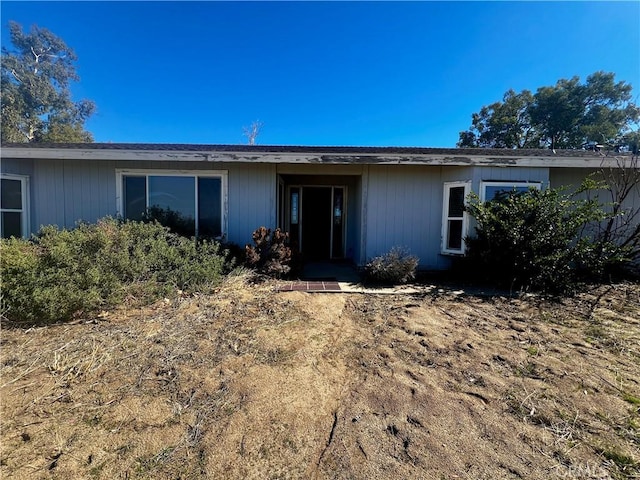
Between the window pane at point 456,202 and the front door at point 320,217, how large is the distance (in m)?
2.96

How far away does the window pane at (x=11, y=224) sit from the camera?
604cm

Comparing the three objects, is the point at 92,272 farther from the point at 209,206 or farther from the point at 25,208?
the point at 25,208

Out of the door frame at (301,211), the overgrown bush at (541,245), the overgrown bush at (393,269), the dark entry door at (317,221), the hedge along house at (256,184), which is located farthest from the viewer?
the dark entry door at (317,221)

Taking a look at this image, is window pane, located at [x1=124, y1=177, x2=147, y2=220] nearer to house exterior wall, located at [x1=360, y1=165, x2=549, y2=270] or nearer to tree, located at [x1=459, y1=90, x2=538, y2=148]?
house exterior wall, located at [x1=360, y1=165, x2=549, y2=270]

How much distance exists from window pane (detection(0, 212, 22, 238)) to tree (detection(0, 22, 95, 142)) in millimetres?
19702

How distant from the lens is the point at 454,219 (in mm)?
6371

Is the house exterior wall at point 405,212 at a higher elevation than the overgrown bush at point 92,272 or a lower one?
higher

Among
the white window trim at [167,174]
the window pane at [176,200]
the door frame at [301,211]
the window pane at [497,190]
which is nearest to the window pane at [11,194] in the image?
the white window trim at [167,174]

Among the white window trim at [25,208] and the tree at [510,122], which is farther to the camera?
the tree at [510,122]

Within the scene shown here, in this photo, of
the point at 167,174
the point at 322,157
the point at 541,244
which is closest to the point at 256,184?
the point at 322,157

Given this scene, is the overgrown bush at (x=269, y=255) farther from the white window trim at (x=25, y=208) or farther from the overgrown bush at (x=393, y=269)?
the white window trim at (x=25, y=208)

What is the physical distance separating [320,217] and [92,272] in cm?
586

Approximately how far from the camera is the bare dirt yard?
1.59 metres

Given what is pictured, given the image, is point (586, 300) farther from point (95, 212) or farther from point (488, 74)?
point (488, 74)
